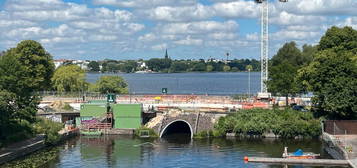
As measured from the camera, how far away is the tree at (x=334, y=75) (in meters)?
66.0

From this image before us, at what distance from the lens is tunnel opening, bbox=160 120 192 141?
7200 cm

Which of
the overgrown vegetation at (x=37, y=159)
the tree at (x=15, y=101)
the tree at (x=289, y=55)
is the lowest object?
the overgrown vegetation at (x=37, y=159)

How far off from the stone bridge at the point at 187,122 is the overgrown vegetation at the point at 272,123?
2.05m

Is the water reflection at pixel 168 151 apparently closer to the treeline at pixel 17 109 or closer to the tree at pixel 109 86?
the treeline at pixel 17 109

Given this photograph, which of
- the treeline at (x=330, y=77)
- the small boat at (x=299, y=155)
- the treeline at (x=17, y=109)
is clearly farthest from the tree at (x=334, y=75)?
the treeline at (x=17, y=109)

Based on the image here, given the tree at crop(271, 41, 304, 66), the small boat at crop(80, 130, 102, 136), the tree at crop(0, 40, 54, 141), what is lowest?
the small boat at crop(80, 130, 102, 136)

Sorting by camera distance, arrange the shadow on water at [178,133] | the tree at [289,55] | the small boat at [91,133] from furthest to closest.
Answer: the tree at [289,55], the small boat at [91,133], the shadow on water at [178,133]

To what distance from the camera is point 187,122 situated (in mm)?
72562

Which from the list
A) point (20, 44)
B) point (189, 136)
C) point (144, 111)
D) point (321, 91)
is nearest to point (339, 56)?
point (321, 91)

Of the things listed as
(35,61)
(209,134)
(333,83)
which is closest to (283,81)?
(333,83)

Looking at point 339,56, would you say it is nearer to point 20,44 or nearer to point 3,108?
point 3,108

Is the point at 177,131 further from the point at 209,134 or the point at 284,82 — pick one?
the point at 284,82

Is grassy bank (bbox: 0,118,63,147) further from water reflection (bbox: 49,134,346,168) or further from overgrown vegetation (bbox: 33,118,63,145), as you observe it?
water reflection (bbox: 49,134,346,168)

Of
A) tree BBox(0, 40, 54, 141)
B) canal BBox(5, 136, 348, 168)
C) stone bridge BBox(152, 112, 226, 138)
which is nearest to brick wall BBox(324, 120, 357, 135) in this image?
canal BBox(5, 136, 348, 168)
